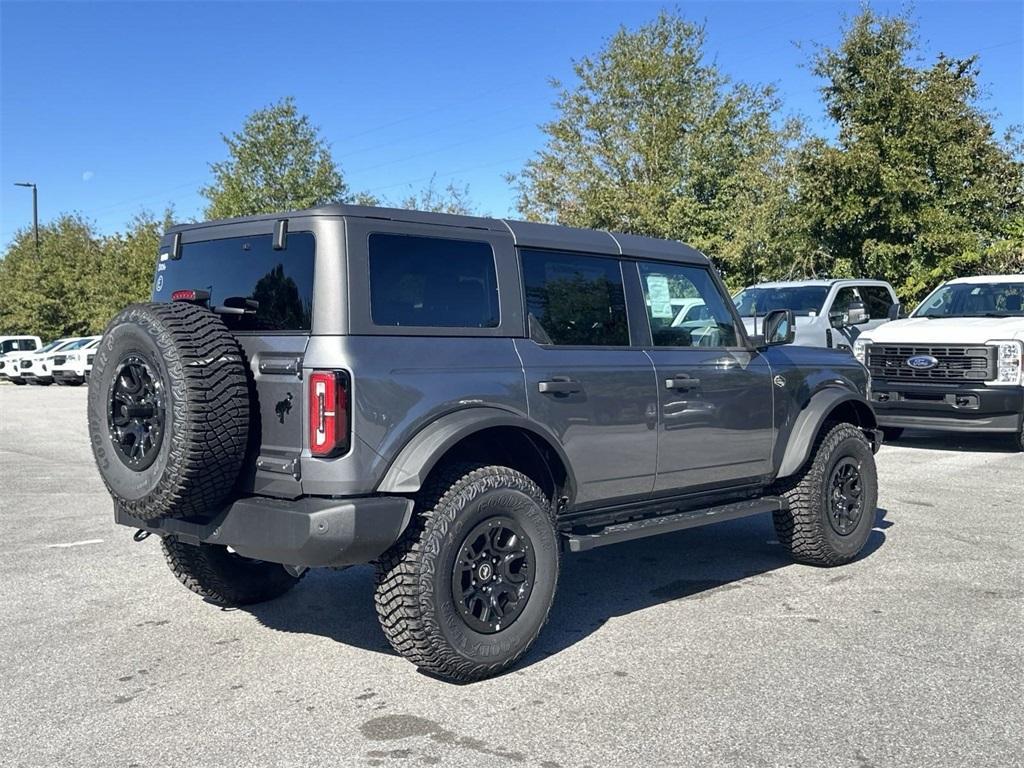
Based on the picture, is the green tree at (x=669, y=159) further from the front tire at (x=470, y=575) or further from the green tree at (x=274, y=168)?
the front tire at (x=470, y=575)

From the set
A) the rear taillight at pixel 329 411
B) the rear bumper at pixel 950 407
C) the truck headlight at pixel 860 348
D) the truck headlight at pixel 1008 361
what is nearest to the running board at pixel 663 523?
the rear taillight at pixel 329 411

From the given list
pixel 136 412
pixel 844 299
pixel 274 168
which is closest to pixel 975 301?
pixel 844 299

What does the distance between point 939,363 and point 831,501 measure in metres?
6.31

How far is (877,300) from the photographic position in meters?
15.7

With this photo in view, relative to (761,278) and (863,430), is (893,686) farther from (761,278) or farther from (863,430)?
(761,278)

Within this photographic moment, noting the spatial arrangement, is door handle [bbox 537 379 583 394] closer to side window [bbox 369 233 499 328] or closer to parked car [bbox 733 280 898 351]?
side window [bbox 369 233 499 328]

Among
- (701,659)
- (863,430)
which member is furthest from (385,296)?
(863,430)

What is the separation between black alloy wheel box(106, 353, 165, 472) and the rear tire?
0.89 meters

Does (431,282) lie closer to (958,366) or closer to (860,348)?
(958,366)

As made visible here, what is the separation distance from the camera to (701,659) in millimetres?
4617

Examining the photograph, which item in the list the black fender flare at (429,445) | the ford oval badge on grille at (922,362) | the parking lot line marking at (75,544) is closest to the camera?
the black fender flare at (429,445)

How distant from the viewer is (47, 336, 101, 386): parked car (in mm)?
32219

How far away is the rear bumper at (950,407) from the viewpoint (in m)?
11.5

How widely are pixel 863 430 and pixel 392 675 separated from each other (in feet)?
12.8
